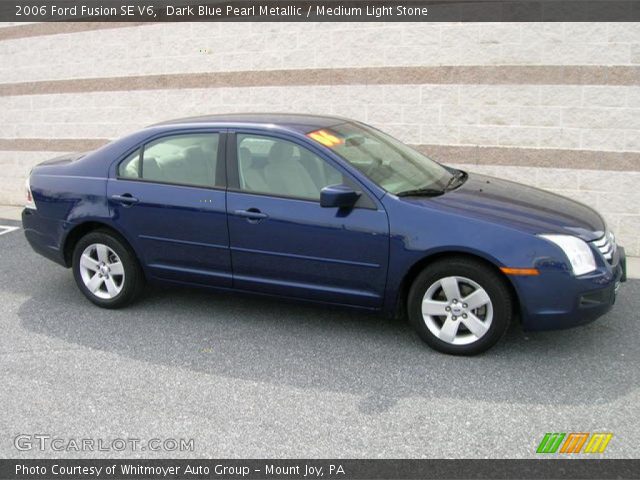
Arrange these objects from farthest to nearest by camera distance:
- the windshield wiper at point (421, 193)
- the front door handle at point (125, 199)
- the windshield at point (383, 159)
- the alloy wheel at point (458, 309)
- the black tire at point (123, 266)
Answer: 1. the black tire at point (123, 266)
2. the front door handle at point (125, 199)
3. the windshield at point (383, 159)
4. the windshield wiper at point (421, 193)
5. the alloy wheel at point (458, 309)

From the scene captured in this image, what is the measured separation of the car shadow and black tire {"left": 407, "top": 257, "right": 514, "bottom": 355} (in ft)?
0.30

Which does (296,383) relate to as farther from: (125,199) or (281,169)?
(125,199)

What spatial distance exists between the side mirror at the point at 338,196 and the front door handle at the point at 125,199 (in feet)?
5.13

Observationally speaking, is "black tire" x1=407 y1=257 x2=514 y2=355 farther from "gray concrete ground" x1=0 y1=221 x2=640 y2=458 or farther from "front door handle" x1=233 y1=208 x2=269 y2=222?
"front door handle" x1=233 y1=208 x2=269 y2=222

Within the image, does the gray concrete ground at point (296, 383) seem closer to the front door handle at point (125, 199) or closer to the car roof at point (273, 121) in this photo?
the front door handle at point (125, 199)

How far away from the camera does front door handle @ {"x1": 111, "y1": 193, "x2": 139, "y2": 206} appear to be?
5.29 meters

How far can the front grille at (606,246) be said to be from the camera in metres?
4.54

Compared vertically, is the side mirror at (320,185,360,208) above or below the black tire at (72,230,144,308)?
above

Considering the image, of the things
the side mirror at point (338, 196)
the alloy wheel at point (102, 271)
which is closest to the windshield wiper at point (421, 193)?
the side mirror at point (338, 196)

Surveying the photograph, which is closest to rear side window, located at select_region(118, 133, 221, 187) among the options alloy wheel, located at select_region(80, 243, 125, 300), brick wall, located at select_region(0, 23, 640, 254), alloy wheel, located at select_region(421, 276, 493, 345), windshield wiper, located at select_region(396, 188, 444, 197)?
alloy wheel, located at select_region(80, 243, 125, 300)

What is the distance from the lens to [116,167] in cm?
546

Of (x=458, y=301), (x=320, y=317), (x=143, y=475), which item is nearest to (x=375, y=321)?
(x=320, y=317)

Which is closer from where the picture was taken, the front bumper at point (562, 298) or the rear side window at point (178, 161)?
the front bumper at point (562, 298)

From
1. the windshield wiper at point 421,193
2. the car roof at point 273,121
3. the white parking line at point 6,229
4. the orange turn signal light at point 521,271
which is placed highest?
the car roof at point 273,121
